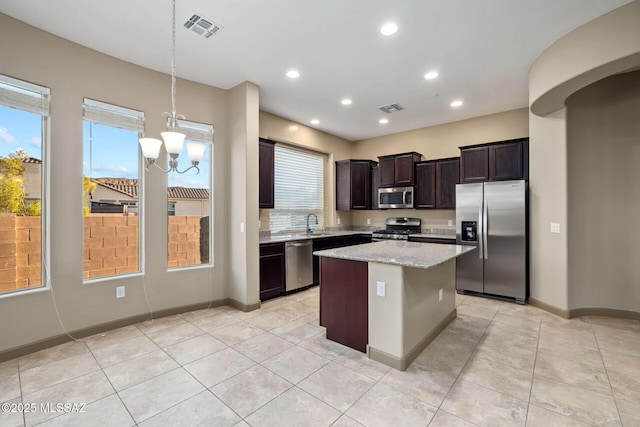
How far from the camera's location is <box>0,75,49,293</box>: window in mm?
2691

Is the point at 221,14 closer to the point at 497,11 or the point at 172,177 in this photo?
the point at 172,177

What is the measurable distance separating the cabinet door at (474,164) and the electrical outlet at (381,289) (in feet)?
10.8

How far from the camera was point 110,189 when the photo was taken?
334 cm

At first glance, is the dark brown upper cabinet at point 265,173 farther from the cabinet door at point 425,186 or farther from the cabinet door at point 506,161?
the cabinet door at point 506,161

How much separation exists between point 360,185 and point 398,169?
92cm

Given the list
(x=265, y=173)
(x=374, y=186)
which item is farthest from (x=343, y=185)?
(x=265, y=173)

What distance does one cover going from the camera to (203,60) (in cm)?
336


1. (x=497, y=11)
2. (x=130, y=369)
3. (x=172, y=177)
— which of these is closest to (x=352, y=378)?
(x=130, y=369)

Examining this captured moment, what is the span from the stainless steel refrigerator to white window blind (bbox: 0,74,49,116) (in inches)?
214

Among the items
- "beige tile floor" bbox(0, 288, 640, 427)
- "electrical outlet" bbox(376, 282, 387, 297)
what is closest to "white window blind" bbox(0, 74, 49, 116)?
"beige tile floor" bbox(0, 288, 640, 427)

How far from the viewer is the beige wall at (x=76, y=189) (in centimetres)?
271

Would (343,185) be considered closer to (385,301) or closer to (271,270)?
(271,270)

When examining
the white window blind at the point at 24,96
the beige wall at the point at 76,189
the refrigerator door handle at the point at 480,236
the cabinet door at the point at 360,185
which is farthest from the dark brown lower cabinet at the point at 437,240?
the white window blind at the point at 24,96

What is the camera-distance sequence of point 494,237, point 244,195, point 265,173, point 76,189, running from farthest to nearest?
point 265,173
point 494,237
point 244,195
point 76,189
